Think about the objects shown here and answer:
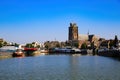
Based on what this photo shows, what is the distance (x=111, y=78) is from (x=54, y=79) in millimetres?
7985

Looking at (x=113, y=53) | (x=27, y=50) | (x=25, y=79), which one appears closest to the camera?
(x=25, y=79)

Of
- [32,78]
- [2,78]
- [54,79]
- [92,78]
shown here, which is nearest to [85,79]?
[92,78]

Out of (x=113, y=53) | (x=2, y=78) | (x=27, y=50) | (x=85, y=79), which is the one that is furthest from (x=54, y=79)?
(x=27, y=50)

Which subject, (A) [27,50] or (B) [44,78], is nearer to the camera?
(B) [44,78]

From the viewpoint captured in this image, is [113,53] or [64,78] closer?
[64,78]

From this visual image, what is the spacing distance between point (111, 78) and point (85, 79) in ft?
12.6

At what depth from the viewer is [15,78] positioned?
40.1 m

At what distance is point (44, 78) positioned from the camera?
4006 cm

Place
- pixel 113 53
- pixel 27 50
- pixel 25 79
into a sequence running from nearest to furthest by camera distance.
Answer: pixel 25 79 → pixel 113 53 → pixel 27 50

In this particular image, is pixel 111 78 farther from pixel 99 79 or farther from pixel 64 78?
pixel 64 78

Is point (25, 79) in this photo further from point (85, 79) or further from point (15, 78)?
point (85, 79)

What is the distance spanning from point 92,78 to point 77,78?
2.09 m

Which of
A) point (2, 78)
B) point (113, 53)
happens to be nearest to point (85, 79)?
point (2, 78)

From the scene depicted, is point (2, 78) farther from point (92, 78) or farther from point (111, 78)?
point (111, 78)
